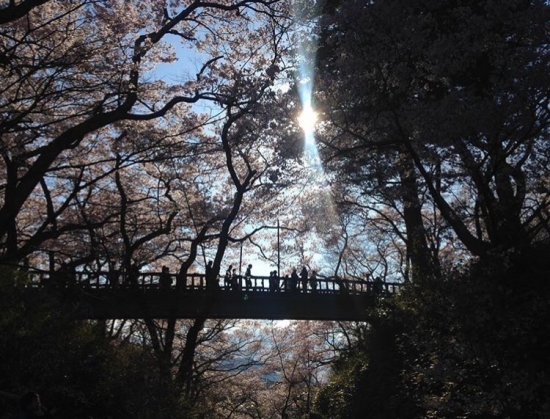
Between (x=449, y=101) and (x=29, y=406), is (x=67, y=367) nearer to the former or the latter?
(x=29, y=406)

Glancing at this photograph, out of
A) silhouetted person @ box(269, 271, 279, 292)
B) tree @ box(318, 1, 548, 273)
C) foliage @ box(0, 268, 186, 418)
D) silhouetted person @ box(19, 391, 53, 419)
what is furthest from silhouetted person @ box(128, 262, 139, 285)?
silhouetted person @ box(19, 391, 53, 419)

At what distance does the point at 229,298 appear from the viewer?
16906mm

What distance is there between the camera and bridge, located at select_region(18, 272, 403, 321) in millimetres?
15555

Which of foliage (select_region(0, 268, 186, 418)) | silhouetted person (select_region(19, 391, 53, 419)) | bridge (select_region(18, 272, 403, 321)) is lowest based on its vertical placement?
silhouetted person (select_region(19, 391, 53, 419))

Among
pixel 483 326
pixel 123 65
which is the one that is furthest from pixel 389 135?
pixel 123 65

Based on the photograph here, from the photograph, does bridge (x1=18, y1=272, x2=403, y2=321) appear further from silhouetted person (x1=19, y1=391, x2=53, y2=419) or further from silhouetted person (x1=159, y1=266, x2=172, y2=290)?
silhouetted person (x1=19, y1=391, x2=53, y2=419)

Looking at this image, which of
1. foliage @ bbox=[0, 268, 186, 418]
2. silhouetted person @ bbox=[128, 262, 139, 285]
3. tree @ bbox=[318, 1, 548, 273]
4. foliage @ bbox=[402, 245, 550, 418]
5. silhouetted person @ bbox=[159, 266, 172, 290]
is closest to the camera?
foliage @ bbox=[402, 245, 550, 418]

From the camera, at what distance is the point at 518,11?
23.9 ft

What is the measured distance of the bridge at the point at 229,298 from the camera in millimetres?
15555

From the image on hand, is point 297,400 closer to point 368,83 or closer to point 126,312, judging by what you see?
point 126,312

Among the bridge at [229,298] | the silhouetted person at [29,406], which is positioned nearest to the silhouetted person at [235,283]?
the bridge at [229,298]

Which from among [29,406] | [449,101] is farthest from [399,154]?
[29,406]

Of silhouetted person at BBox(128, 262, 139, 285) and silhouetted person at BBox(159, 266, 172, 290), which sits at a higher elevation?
silhouetted person at BBox(159, 266, 172, 290)

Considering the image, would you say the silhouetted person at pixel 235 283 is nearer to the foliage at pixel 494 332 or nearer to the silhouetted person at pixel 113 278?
the silhouetted person at pixel 113 278
